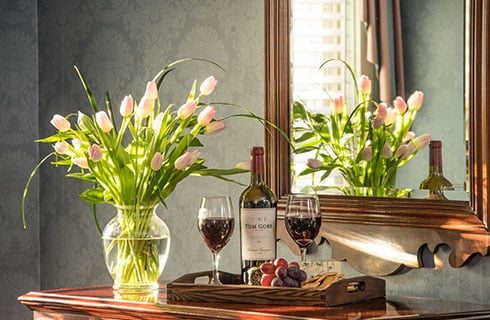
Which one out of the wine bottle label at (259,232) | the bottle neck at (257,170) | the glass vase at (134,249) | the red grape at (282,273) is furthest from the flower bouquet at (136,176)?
the red grape at (282,273)

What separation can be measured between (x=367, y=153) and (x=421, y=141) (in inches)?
7.3

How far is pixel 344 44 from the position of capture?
285cm

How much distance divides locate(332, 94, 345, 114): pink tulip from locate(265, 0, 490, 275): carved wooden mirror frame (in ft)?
0.66

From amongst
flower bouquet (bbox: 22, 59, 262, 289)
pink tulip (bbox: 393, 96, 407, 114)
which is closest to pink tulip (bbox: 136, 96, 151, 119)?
flower bouquet (bbox: 22, 59, 262, 289)

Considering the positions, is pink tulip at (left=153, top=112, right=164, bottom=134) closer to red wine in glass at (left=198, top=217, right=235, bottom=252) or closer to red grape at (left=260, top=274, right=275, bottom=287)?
red wine in glass at (left=198, top=217, right=235, bottom=252)

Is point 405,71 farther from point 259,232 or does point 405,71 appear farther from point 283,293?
point 283,293

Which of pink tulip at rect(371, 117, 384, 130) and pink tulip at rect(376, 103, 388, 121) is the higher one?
pink tulip at rect(376, 103, 388, 121)

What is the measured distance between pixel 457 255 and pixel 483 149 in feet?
0.95

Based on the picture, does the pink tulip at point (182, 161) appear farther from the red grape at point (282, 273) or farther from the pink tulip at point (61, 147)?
the red grape at point (282, 273)

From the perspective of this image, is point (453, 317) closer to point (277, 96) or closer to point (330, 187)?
point (330, 187)

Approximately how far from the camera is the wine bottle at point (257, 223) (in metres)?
2.66

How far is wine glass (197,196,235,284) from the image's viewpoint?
2.65 metres

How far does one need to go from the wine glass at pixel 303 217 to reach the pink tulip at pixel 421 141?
33 centimetres

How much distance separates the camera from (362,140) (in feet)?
9.18
